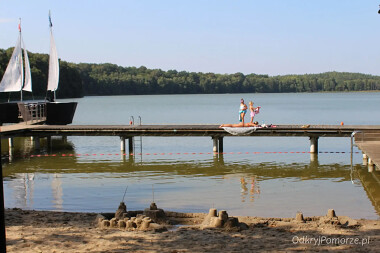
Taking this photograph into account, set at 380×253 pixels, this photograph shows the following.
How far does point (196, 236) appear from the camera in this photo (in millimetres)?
9156

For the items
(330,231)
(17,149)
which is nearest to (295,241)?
(330,231)

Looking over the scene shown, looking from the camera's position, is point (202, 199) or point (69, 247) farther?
point (202, 199)

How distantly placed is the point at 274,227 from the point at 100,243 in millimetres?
3313

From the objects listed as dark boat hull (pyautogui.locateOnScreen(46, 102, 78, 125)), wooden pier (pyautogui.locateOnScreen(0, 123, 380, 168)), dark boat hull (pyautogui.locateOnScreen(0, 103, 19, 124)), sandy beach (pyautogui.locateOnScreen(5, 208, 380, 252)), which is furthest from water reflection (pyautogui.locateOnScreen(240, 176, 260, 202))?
dark boat hull (pyautogui.locateOnScreen(0, 103, 19, 124))

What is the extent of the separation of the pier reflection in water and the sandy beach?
257cm

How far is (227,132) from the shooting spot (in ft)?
78.7

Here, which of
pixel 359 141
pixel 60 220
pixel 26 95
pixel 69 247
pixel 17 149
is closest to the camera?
pixel 69 247

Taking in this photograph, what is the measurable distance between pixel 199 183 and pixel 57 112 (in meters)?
15.2

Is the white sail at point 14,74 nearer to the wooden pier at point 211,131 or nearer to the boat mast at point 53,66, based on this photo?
the boat mast at point 53,66

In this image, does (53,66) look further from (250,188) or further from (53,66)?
(250,188)

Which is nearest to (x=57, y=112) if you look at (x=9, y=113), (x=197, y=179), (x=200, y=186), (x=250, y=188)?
(x=9, y=113)

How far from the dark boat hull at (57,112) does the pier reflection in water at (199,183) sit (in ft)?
14.6

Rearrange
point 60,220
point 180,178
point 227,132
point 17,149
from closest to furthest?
point 60,220
point 180,178
point 227,132
point 17,149

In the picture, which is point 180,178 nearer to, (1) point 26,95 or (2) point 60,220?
(2) point 60,220
